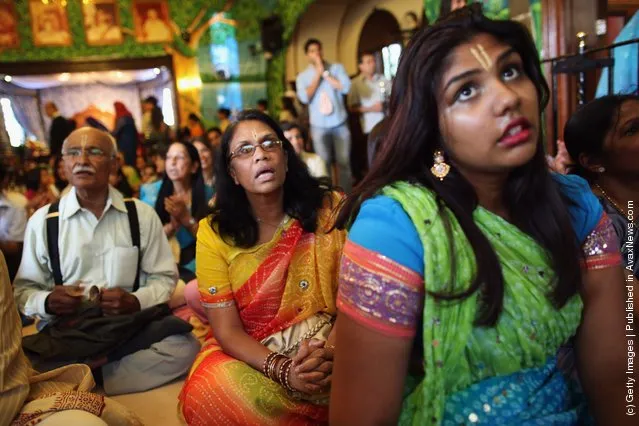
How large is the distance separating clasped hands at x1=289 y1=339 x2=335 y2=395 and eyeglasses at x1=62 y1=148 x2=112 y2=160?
1667 millimetres

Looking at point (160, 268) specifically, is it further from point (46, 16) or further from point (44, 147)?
point (44, 147)

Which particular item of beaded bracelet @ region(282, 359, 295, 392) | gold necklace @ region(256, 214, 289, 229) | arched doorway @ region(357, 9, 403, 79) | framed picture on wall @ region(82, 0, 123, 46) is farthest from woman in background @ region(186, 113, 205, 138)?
beaded bracelet @ region(282, 359, 295, 392)

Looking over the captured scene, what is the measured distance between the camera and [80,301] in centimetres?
266

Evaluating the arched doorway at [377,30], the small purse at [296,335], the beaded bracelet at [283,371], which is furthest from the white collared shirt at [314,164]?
the arched doorway at [377,30]

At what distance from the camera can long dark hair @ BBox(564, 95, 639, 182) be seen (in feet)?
6.64

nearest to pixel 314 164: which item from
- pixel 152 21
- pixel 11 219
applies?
pixel 11 219

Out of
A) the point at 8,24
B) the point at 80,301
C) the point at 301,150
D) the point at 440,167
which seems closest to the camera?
the point at 440,167

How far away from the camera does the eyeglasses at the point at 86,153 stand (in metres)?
2.75

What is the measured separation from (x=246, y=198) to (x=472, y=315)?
56.0 inches

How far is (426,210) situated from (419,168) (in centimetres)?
15

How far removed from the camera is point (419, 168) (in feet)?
4.07

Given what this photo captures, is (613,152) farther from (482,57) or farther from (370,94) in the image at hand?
(370,94)

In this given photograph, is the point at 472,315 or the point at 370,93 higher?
the point at 370,93

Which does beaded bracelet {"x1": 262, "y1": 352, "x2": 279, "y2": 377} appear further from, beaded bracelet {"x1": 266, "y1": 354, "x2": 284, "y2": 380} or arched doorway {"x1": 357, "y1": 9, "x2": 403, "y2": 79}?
arched doorway {"x1": 357, "y1": 9, "x2": 403, "y2": 79}
